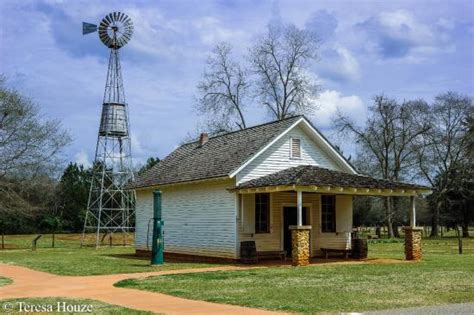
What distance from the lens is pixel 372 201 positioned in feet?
249

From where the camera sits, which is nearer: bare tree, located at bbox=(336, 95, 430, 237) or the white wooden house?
the white wooden house

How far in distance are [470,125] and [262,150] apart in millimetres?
43753

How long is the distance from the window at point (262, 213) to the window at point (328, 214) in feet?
10.5

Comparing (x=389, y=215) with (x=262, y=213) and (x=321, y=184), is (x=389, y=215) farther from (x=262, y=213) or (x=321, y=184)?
(x=321, y=184)

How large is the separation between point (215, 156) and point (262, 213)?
13.7ft

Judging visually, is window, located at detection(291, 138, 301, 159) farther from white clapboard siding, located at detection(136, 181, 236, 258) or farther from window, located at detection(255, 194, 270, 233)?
white clapboard siding, located at detection(136, 181, 236, 258)

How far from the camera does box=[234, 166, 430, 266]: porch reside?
22.7 m

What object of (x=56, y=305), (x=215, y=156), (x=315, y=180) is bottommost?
(x=56, y=305)

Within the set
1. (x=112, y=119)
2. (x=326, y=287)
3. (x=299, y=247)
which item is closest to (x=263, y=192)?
(x=299, y=247)

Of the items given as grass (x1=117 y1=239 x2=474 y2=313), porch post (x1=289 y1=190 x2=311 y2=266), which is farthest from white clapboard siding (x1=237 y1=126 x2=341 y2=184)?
grass (x1=117 y1=239 x2=474 y2=313)

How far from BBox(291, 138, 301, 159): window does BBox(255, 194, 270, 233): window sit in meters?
2.38

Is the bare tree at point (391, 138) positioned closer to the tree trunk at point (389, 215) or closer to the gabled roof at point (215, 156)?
the tree trunk at point (389, 215)

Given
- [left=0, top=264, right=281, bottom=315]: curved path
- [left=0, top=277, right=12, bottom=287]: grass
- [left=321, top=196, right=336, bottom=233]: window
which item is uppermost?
[left=321, top=196, right=336, bottom=233]: window

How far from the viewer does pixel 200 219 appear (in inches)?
1076
